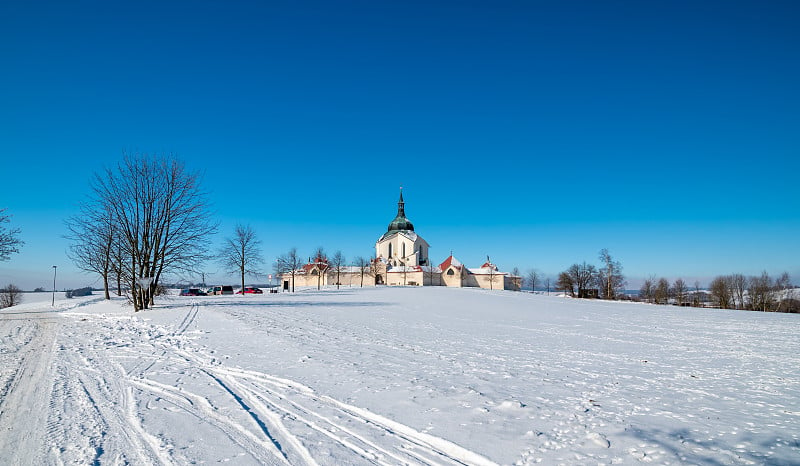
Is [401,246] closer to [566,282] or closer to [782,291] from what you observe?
[566,282]

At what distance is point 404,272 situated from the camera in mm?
81750

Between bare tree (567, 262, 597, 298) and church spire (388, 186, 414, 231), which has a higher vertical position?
church spire (388, 186, 414, 231)

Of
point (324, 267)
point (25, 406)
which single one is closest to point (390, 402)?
point (25, 406)

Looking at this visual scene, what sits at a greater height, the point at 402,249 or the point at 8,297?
the point at 402,249

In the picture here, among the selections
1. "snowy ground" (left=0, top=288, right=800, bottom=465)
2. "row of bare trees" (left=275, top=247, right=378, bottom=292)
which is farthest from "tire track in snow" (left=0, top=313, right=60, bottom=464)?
"row of bare trees" (left=275, top=247, right=378, bottom=292)

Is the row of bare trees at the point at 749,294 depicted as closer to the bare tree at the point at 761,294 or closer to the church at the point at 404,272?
the bare tree at the point at 761,294

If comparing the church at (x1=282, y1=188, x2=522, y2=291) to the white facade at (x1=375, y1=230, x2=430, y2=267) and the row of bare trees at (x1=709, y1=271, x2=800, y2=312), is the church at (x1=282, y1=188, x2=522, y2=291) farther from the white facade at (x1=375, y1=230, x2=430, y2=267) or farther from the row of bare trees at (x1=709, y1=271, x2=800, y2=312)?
the row of bare trees at (x1=709, y1=271, x2=800, y2=312)

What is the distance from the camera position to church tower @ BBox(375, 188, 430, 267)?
289 feet

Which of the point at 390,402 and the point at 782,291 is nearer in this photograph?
the point at 390,402

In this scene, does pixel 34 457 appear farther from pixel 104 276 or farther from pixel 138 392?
pixel 104 276

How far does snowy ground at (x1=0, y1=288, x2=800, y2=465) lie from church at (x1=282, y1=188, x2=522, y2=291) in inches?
2587

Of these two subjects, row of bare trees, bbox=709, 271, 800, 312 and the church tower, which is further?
the church tower

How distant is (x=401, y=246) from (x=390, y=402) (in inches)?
3274

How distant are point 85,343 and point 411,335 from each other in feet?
32.1
